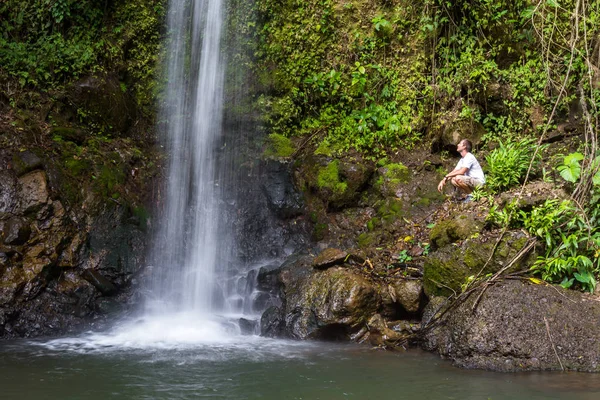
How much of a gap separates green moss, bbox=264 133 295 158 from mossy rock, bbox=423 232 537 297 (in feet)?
13.3

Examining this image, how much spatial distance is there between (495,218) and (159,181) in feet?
19.4

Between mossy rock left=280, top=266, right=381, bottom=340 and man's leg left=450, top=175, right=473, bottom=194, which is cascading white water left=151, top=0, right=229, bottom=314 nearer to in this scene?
mossy rock left=280, top=266, right=381, bottom=340

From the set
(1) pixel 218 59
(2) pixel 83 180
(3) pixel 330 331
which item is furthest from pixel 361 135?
(2) pixel 83 180

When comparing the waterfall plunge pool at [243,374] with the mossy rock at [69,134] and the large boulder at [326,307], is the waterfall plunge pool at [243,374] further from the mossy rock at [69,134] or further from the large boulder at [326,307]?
the mossy rock at [69,134]

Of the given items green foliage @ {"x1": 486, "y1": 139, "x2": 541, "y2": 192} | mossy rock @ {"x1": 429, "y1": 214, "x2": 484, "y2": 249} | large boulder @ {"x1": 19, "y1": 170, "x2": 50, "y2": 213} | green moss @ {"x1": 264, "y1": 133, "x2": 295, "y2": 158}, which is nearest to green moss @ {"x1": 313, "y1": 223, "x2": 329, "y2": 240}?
green moss @ {"x1": 264, "y1": 133, "x2": 295, "y2": 158}

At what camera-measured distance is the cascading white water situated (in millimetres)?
9062

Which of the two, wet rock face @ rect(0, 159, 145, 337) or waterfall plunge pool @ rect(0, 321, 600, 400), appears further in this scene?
wet rock face @ rect(0, 159, 145, 337)

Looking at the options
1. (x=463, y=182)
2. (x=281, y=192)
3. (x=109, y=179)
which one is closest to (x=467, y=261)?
(x=463, y=182)

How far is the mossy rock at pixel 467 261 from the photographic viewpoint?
7.05 metres

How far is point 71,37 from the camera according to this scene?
11297 millimetres

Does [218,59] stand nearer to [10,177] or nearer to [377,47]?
[377,47]

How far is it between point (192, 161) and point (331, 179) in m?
2.68

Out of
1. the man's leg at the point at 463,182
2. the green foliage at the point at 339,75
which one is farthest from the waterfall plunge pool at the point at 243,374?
the green foliage at the point at 339,75

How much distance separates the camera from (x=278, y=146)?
10672 mm
